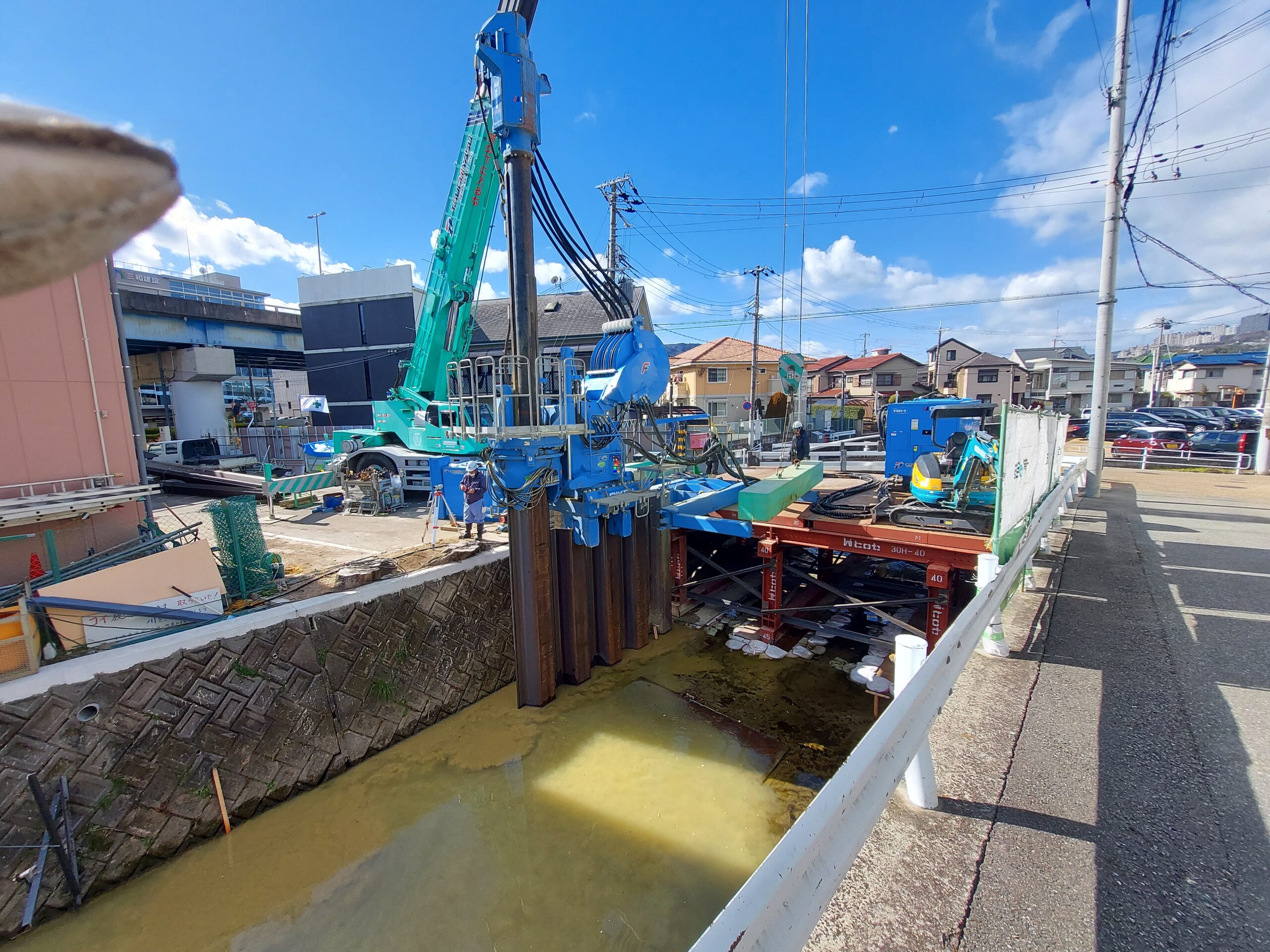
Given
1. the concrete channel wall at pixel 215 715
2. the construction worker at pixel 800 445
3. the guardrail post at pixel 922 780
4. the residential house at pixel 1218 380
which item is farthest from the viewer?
the residential house at pixel 1218 380

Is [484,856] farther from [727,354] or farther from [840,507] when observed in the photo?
[727,354]

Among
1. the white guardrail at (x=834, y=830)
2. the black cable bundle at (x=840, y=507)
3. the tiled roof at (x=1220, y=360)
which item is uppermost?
the tiled roof at (x=1220, y=360)

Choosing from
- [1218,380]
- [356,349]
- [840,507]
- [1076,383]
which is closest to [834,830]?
[840,507]

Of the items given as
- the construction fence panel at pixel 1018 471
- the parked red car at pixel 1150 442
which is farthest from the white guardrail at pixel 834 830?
the parked red car at pixel 1150 442

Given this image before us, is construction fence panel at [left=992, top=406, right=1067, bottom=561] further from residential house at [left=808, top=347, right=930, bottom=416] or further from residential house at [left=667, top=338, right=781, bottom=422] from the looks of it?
residential house at [left=808, top=347, right=930, bottom=416]

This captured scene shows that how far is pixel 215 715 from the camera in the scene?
583cm

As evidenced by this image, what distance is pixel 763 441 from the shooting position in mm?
27984

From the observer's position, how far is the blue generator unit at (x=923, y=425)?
29.0 ft

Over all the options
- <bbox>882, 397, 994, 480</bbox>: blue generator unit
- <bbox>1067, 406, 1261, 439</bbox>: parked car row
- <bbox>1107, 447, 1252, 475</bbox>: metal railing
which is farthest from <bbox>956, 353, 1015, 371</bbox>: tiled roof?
<bbox>882, 397, 994, 480</bbox>: blue generator unit

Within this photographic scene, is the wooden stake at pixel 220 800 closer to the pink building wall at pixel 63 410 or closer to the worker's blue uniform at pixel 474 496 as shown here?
the pink building wall at pixel 63 410

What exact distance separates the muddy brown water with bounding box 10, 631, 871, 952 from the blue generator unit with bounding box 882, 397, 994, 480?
4360 millimetres

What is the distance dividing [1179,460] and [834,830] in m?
23.9

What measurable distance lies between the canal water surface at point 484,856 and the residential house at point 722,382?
1174 inches

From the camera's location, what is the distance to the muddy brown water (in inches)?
189
